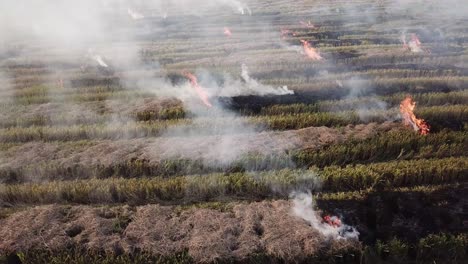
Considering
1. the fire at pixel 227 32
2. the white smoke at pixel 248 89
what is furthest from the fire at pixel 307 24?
the white smoke at pixel 248 89

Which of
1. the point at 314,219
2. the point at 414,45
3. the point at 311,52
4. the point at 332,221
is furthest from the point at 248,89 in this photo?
the point at 414,45

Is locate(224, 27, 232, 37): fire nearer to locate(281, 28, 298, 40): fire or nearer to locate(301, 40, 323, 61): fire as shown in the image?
locate(281, 28, 298, 40): fire

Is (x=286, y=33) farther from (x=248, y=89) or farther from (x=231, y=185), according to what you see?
(x=231, y=185)

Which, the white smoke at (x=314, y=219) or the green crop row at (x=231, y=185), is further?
the green crop row at (x=231, y=185)

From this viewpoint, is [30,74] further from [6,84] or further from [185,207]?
[185,207]

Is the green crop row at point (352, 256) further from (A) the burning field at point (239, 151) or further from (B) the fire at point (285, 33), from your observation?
(B) the fire at point (285, 33)

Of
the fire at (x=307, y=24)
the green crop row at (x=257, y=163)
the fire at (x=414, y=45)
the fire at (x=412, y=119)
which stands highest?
the fire at (x=307, y=24)

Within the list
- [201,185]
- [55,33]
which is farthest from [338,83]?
[55,33]
